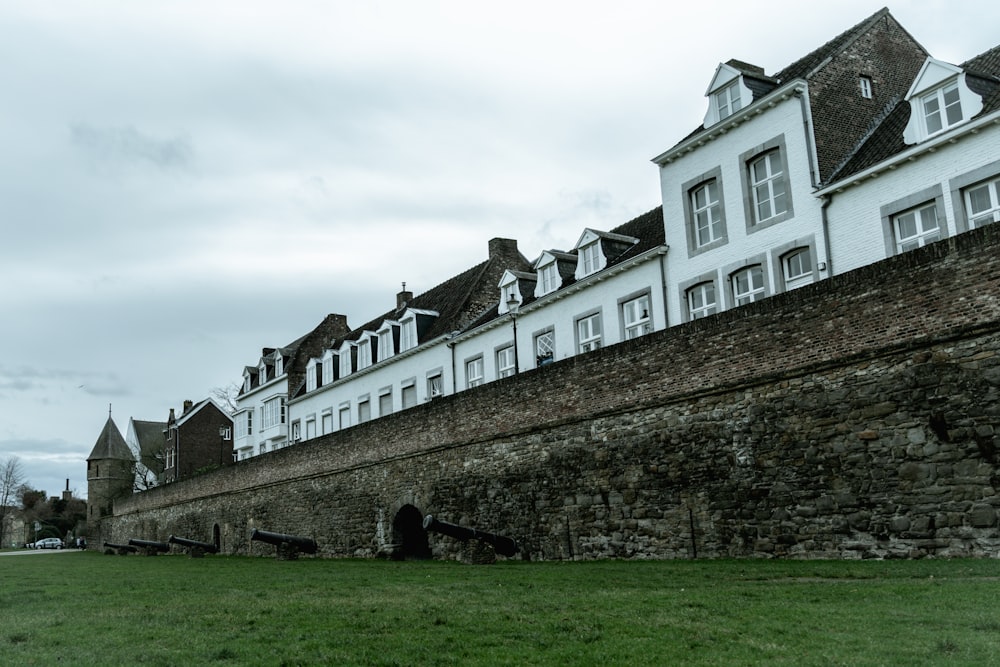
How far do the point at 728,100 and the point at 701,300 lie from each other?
16.9ft

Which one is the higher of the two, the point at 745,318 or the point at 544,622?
the point at 745,318

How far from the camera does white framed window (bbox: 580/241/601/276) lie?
2834 cm

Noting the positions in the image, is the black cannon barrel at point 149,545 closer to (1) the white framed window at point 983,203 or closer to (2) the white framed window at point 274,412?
(2) the white framed window at point 274,412

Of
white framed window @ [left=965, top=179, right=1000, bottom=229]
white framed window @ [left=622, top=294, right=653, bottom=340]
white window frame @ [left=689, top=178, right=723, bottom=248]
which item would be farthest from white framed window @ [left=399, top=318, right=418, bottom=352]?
white framed window @ [left=965, top=179, right=1000, bottom=229]

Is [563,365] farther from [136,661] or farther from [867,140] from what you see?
[136,661]

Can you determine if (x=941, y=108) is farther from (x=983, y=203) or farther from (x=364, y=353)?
(x=364, y=353)

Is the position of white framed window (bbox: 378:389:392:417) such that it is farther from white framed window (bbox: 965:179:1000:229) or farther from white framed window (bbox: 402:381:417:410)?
white framed window (bbox: 965:179:1000:229)

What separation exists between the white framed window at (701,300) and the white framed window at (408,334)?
53.2ft

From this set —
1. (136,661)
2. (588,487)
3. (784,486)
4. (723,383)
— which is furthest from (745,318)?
(136,661)

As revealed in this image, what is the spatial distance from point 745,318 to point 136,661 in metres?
12.0

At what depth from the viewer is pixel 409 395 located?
3884 cm

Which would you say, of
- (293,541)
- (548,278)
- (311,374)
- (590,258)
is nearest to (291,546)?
(293,541)

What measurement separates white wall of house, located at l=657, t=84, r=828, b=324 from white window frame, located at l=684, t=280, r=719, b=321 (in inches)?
5.0

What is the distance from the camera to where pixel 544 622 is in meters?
8.81
